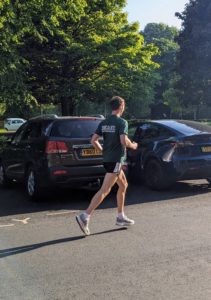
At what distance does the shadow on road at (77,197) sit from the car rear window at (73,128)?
1.28 metres

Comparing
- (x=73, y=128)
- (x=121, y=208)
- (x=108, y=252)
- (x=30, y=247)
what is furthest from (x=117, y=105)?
(x=73, y=128)

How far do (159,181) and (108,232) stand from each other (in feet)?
11.2

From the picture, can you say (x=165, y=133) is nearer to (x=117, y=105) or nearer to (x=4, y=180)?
(x=117, y=105)

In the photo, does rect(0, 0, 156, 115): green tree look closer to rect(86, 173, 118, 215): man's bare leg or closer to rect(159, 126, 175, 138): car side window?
rect(159, 126, 175, 138): car side window

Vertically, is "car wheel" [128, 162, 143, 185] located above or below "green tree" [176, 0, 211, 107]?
below

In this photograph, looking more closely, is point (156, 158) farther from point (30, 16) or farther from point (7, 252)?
point (30, 16)

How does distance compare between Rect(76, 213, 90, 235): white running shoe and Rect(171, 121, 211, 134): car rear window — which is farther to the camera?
Rect(171, 121, 211, 134): car rear window

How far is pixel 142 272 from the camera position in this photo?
4.70 m

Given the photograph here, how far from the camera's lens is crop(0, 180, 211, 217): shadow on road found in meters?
8.37

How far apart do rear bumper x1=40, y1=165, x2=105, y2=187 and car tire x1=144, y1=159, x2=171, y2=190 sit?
1.40 metres

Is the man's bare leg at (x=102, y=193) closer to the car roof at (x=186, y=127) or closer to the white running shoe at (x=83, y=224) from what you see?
the white running shoe at (x=83, y=224)

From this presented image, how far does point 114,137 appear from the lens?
6.42 m

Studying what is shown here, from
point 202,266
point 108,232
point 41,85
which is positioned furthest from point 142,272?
point 41,85

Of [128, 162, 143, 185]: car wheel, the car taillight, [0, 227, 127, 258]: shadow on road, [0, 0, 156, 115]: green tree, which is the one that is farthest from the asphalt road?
[0, 0, 156, 115]: green tree
